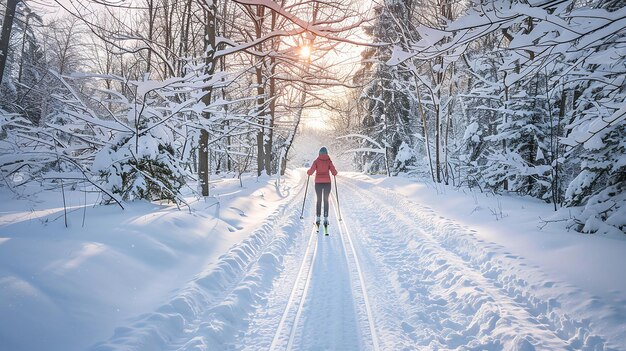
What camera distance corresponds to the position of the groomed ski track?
3416 millimetres

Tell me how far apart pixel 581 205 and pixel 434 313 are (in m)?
5.00

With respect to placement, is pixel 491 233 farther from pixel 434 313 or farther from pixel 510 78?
pixel 510 78

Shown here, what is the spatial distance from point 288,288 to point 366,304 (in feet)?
4.43

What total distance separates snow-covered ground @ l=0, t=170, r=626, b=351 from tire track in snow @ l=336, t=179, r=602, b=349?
0.07ft

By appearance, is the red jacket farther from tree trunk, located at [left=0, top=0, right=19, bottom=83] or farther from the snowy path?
tree trunk, located at [left=0, top=0, right=19, bottom=83]

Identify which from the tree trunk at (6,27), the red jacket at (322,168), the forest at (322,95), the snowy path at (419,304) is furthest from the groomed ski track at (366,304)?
the tree trunk at (6,27)

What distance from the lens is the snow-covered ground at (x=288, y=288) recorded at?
322cm

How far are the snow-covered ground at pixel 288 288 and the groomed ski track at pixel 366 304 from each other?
0.02 meters

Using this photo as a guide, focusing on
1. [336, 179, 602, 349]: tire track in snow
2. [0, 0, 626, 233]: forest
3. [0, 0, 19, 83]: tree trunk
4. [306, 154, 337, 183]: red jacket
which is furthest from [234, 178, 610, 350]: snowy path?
[0, 0, 19, 83]: tree trunk

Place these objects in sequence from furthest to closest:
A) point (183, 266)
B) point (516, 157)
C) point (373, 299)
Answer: point (516, 157) < point (183, 266) < point (373, 299)

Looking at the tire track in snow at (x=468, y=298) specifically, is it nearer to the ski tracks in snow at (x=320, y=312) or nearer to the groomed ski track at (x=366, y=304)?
the groomed ski track at (x=366, y=304)

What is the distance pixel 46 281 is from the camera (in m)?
3.29

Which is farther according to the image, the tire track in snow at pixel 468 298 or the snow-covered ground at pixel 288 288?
the tire track in snow at pixel 468 298

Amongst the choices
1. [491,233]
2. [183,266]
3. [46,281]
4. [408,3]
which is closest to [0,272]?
[46,281]
